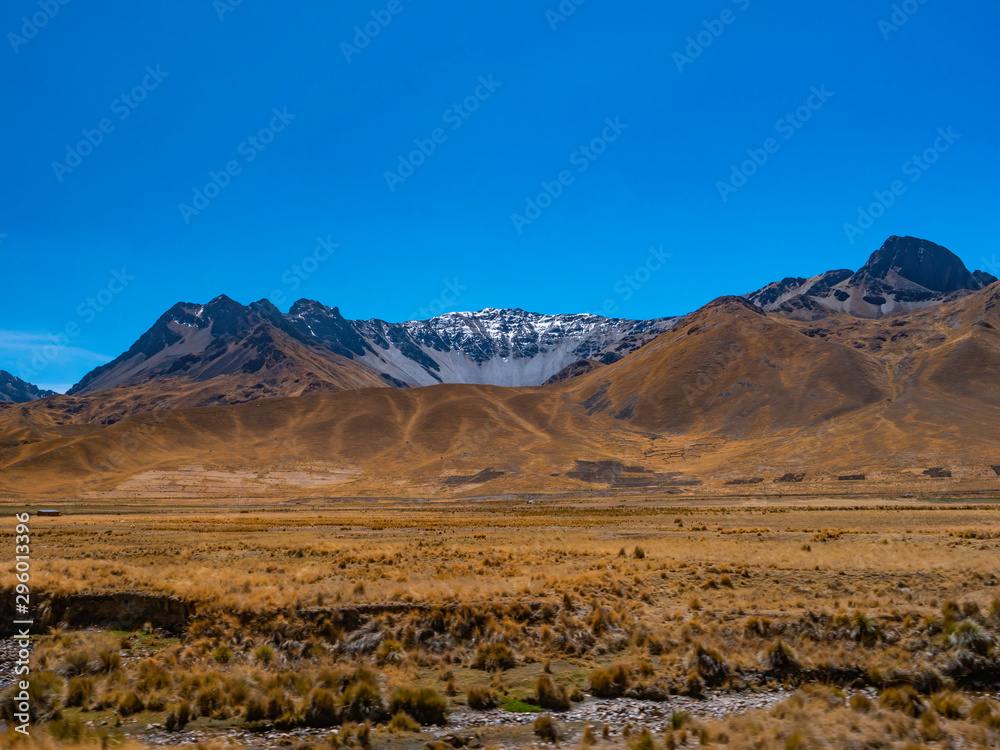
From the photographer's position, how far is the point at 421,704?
1625 cm

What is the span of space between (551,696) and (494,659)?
2.97 meters

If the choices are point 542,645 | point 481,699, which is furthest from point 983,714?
point 481,699

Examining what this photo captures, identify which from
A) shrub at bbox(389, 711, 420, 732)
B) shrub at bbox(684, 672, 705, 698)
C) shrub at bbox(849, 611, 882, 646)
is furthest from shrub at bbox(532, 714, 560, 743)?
shrub at bbox(849, 611, 882, 646)

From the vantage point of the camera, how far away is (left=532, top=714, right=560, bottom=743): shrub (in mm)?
14531

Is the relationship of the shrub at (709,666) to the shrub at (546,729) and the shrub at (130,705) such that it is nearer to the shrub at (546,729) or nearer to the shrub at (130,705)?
the shrub at (546,729)

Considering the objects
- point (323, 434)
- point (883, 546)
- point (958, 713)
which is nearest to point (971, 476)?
point (883, 546)

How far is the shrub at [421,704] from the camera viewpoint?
15.9m

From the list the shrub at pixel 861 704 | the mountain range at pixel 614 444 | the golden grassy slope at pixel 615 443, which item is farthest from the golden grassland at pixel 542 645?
the golden grassy slope at pixel 615 443

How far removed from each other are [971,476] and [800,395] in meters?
73.4

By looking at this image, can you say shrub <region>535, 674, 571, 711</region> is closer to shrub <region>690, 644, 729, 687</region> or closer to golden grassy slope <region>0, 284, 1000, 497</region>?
shrub <region>690, 644, 729, 687</region>

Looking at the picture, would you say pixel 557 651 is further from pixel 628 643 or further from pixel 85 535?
pixel 85 535

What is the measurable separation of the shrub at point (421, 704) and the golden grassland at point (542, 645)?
0.04 metres

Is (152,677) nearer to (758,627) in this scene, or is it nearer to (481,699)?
(481,699)

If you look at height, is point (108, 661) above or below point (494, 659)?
above
